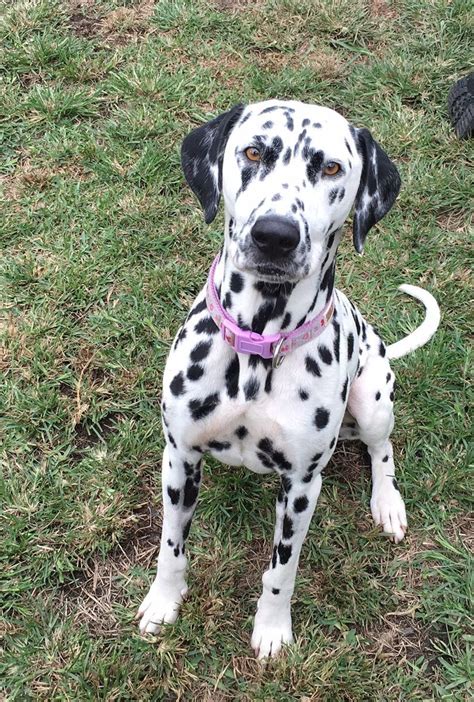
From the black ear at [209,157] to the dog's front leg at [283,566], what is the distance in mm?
1066

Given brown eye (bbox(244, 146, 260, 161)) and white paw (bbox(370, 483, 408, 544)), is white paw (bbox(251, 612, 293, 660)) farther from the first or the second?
brown eye (bbox(244, 146, 260, 161))

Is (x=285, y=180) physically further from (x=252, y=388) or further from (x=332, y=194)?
(x=252, y=388)

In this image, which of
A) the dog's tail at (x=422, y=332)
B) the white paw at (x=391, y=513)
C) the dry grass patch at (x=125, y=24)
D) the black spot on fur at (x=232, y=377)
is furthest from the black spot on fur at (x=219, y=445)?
the dry grass patch at (x=125, y=24)

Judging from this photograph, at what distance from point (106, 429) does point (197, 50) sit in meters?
3.19

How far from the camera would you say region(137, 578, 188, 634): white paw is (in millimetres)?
3316

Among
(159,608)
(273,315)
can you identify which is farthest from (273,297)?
(159,608)

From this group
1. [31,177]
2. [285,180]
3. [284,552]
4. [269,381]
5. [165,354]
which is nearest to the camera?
[285,180]

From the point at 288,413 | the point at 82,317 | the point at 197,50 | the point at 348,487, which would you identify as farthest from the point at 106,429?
the point at 197,50

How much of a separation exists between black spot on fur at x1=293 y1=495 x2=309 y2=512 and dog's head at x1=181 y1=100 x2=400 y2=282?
0.95m

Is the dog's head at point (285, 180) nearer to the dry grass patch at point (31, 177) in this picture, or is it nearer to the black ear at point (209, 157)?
the black ear at point (209, 157)

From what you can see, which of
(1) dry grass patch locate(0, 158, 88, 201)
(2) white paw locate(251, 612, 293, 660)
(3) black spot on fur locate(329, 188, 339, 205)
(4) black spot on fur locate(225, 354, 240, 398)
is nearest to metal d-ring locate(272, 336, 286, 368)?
(4) black spot on fur locate(225, 354, 240, 398)

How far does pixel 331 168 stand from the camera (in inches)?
99.5

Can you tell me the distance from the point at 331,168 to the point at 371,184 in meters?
0.24

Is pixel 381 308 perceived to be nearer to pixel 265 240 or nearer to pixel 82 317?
pixel 82 317
